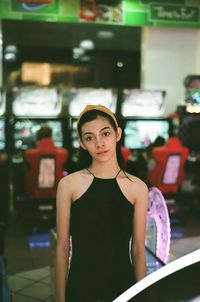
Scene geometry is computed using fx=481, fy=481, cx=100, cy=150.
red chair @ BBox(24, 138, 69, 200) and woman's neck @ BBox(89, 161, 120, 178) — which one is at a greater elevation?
woman's neck @ BBox(89, 161, 120, 178)

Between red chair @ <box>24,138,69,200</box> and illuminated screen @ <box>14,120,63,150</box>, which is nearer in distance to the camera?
red chair @ <box>24,138,69,200</box>

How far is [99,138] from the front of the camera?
2.21 metres

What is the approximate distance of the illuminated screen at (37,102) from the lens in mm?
7734

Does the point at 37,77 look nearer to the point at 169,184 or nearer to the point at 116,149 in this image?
the point at 169,184

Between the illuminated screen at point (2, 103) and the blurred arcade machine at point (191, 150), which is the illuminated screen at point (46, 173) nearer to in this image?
the illuminated screen at point (2, 103)

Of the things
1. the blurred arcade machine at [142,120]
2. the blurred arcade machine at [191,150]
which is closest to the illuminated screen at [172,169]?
the blurred arcade machine at [142,120]

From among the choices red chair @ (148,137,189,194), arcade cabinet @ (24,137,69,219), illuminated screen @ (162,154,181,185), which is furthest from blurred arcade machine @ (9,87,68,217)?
illuminated screen @ (162,154,181,185)

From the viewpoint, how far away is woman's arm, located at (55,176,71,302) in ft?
7.14

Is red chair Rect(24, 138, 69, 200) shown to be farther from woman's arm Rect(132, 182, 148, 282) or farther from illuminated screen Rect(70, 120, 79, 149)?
woman's arm Rect(132, 182, 148, 282)

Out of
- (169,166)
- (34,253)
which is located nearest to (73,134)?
(169,166)

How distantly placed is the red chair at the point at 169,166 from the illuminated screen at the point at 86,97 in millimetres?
1542

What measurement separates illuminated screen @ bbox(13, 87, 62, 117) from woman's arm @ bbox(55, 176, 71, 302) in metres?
5.71

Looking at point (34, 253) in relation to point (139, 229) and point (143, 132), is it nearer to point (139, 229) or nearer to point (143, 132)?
point (143, 132)

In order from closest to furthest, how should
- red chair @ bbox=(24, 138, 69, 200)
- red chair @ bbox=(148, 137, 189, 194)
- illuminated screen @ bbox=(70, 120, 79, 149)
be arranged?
1. red chair @ bbox=(24, 138, 69, 200)
2. red chair @ bbox=(148, 137, 189, 194)
3. illuminated screen @ bbox=(70, 120, 79, 149)
